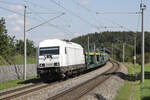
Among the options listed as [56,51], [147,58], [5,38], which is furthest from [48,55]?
[147,58]

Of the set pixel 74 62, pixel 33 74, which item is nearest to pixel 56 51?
pixel 74 62

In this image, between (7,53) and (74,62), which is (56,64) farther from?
(7,53)

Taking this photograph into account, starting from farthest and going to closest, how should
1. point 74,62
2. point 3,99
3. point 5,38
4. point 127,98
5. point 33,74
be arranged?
point 5,38 → point 33,74 → point 74,62 → point 127,98 → point 3,99

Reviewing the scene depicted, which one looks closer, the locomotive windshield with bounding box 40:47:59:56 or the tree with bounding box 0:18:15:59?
the locomotive windshield with bounding box 40:47:59:56

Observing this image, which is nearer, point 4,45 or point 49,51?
point 49,51

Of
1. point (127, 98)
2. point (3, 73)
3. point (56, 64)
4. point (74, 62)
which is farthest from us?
point (74, 62)

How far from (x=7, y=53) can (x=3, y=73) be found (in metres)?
13.0

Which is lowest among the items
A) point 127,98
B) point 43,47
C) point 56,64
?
point 127,98

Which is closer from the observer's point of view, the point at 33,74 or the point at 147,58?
the point at 33,74

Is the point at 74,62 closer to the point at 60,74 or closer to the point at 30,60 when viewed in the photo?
the point at 60,74

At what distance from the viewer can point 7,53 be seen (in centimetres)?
3741

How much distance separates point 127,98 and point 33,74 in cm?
1867

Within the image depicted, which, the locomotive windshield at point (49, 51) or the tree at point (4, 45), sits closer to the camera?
the locomotive windshield at point (49, 51)

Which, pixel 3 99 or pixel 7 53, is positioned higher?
pixel 7 53
